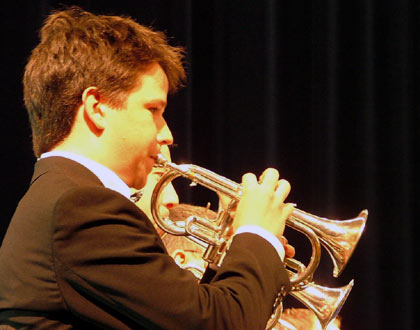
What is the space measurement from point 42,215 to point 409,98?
6.46 feet

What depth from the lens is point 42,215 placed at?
3.31ft

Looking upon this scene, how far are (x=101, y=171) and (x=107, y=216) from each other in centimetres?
15

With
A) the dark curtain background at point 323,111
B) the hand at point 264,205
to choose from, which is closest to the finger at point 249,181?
the hand at point 264,205

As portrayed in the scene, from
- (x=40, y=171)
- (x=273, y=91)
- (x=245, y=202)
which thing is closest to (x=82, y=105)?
(x=40, y=171)

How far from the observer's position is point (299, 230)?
145 cm

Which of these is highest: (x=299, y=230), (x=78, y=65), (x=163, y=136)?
(x=78, y=65)

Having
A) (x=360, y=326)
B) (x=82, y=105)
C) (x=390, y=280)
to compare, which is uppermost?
(x=82, y=105)

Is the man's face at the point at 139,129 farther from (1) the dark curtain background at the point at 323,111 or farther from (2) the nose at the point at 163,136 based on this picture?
(1) the dark curtain background at the point at 323,111

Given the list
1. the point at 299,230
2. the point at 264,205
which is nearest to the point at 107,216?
the point at 264,205

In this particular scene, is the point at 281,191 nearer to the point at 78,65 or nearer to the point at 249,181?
the point at 249,181

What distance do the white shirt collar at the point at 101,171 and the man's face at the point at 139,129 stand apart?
16 mm

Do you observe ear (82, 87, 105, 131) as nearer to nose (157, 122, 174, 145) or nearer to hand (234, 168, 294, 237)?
nose (157, 122, 174, 145)

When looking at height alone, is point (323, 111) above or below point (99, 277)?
above

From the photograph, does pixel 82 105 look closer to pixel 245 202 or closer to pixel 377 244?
pixel 245 202
